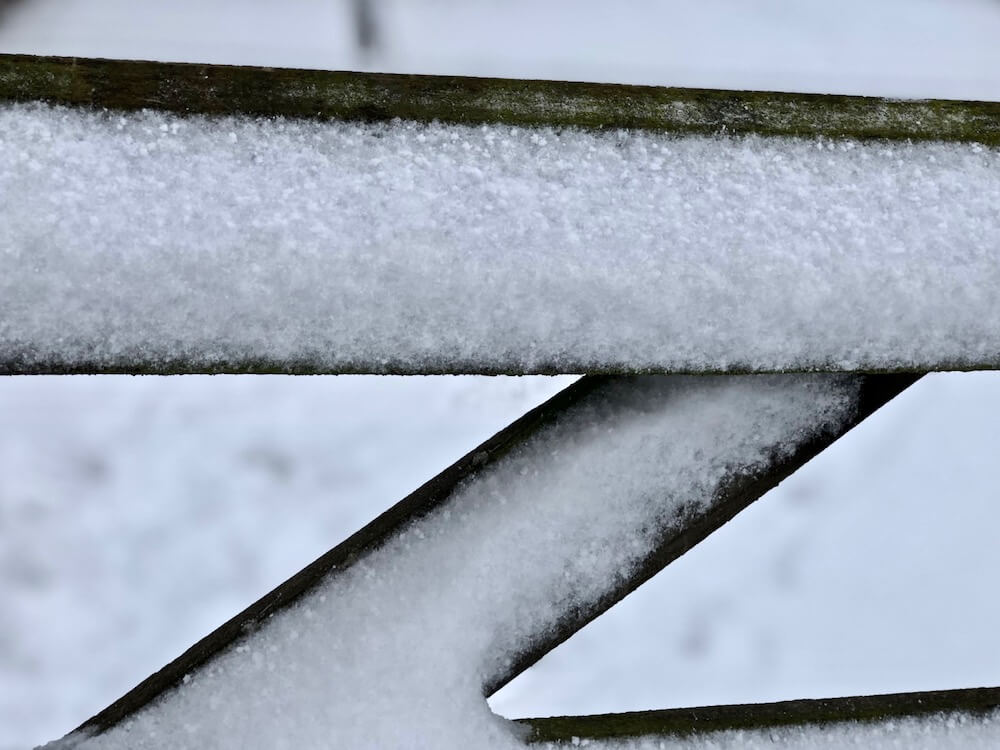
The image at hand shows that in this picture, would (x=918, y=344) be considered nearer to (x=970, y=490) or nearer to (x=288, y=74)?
(x=288, y=74)

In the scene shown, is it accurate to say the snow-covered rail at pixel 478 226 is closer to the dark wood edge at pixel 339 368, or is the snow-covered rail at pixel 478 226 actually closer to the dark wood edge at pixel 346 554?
the dark wood edge at pixel 339 368

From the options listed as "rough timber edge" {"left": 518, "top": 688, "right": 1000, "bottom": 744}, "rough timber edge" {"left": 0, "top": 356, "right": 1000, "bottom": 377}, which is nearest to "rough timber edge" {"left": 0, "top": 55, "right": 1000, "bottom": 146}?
"rough timber edge" {"left": 0, "top": 356, "right": 1000, "bottom": 377}

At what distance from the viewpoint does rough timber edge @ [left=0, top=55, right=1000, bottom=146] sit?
452 mm

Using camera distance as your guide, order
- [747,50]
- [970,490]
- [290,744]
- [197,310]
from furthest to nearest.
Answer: [970,490], [747,50], [290,744], [197,310]

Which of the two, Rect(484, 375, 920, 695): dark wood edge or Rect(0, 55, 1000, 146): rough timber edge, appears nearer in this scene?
Rect(0, 55, 1000, 146): rough timber edge

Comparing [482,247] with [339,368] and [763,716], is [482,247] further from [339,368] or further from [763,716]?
[763,716]

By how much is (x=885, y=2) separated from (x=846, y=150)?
1376mm

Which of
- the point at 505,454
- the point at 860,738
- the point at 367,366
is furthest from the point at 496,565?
the point at 860,738

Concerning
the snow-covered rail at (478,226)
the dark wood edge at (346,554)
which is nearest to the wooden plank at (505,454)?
the dark wood edge at (346,554)

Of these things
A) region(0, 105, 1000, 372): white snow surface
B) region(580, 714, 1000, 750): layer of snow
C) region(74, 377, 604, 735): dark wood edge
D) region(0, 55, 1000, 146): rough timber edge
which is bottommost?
region(580, 714, 1000, 750): layer of snow

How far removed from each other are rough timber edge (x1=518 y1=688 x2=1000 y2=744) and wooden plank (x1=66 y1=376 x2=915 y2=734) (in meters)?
0.06

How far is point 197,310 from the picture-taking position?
1.47ft

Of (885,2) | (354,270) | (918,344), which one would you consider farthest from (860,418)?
(885,2)

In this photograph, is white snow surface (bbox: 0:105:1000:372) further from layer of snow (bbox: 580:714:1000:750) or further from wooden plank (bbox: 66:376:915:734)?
layer of snow (bbox: 580:714:1000:750)
